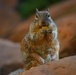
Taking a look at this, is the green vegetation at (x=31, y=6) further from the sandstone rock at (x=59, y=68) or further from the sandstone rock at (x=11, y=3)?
the sandstone rock at (x=59, y=68)

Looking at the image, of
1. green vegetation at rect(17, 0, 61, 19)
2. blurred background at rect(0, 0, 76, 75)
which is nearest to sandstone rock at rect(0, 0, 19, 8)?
blurred background at rect(0, 0, 76, 75)

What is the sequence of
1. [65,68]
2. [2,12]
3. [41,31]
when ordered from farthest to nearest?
[2,12]
[41,31]
[65,68]

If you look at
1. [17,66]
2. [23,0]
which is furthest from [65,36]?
[23,0]

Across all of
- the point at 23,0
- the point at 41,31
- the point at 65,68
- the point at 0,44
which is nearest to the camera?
the point at 65,68

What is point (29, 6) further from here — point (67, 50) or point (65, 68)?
point (65, 68)

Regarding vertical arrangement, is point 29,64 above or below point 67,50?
below

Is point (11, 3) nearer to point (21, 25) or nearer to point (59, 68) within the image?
point (21, 25)
